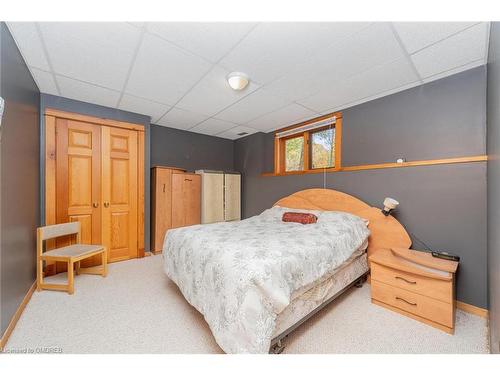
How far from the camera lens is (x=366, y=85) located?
240cm

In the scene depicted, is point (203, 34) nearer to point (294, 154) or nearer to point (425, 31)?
point (425, 31)

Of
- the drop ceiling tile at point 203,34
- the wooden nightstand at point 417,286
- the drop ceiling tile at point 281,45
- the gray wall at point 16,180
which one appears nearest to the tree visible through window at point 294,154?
the drop ceiling tile at point 281,45

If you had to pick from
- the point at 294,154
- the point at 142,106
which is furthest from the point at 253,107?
the point at 142,106

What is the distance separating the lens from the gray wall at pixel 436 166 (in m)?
2.00

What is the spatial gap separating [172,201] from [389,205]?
131 inches

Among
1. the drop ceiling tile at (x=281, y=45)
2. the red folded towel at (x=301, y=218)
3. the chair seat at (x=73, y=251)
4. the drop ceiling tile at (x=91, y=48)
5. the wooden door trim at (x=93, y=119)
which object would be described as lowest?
the chair seat at (x=73, y=251)

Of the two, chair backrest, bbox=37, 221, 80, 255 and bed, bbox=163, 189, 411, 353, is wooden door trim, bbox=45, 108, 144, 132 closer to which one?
chair backrest, bbox=37, 221, 80, 255

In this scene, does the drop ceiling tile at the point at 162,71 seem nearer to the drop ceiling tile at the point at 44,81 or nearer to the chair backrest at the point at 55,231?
the drop ceiling tile at the point at 44,81

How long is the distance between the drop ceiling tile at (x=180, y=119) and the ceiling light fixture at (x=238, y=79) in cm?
131

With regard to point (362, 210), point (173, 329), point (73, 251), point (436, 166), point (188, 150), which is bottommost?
point (173, 329)

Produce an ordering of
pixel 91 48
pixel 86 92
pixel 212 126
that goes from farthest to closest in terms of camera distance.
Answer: pixel 212 126, pixel 86 92, pixel 91 48

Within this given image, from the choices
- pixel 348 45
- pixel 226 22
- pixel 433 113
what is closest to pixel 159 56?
pixel 226 22

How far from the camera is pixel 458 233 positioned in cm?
208
